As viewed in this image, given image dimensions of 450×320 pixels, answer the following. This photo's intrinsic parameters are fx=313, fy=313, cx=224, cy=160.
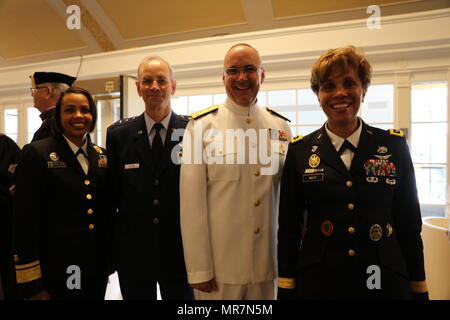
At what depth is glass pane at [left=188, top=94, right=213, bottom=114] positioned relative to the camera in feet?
12.0

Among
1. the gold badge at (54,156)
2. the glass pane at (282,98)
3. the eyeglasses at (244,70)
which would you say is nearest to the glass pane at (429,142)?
the glass pane at (282,98)

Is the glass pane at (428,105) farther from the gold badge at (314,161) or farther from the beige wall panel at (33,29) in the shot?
the beige wall panel at (33,29)

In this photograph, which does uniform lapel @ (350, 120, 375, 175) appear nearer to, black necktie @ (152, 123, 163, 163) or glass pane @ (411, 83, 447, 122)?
black necktie @ (152, 123, 163, 163)

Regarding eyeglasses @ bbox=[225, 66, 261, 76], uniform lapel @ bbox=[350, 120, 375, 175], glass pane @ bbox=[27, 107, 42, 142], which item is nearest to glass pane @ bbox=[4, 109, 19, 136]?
glass pane @ bbox=[27, 107, 42, 142]

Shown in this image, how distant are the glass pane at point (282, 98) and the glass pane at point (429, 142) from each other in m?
1.22

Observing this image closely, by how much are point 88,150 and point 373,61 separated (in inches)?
106

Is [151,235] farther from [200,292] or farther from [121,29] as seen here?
[121,29]

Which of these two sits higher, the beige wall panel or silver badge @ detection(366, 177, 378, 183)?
the beige wall panel

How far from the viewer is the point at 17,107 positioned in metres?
4.71

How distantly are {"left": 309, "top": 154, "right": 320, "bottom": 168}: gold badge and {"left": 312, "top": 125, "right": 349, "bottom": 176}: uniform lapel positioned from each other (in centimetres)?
1
